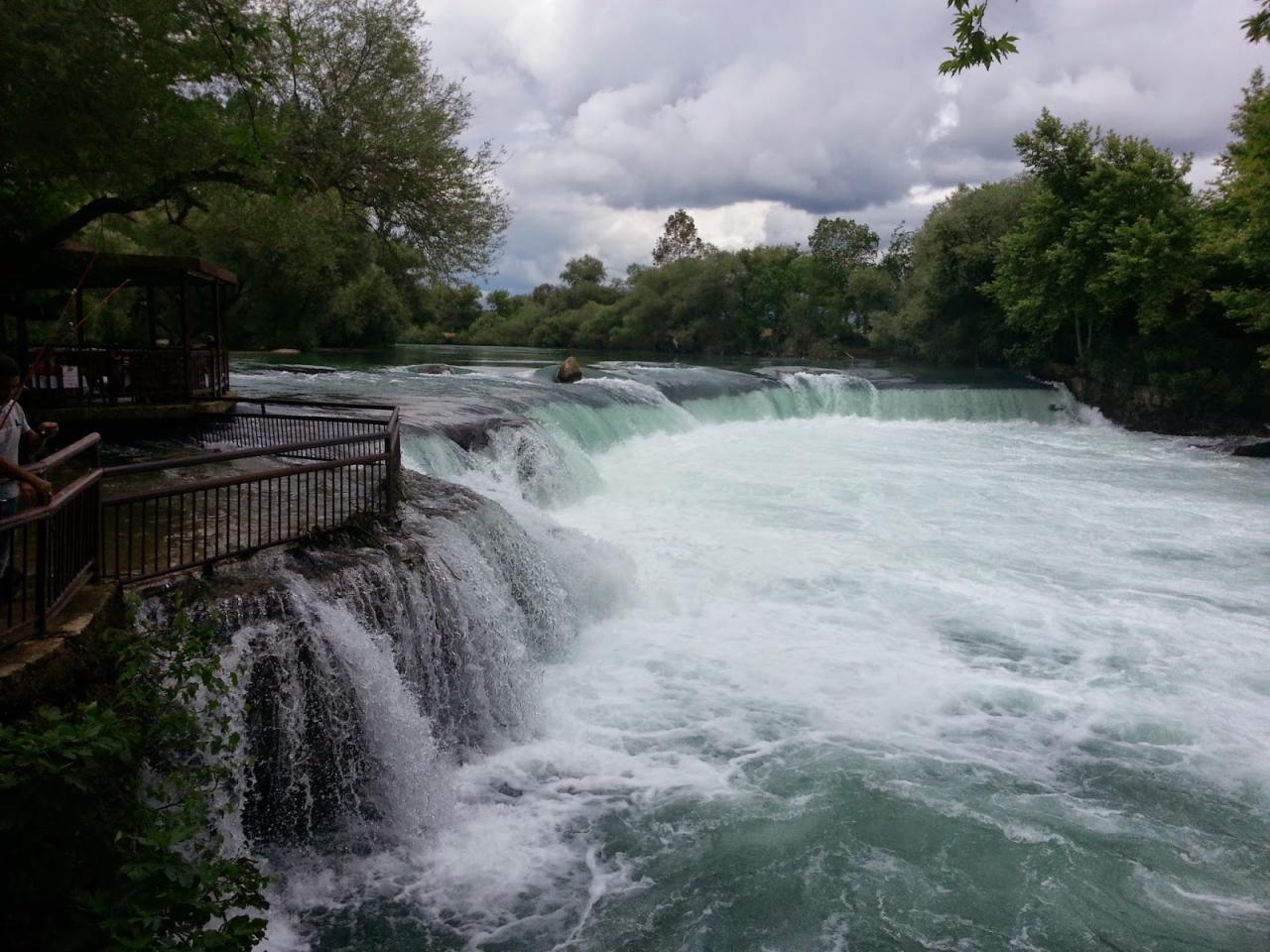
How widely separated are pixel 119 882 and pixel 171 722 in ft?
2.78

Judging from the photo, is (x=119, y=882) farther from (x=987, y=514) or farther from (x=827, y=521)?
(x=987, y=514)

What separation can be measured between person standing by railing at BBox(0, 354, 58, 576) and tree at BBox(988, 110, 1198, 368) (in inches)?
1149

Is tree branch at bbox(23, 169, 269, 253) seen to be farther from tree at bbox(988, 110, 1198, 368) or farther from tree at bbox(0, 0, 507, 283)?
tree at bbox(988, 110, 1198, 368)

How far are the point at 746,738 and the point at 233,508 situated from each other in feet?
16.8

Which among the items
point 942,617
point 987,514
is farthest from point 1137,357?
point 942,617

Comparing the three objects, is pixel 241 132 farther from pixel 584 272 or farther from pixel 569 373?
pixel 584 272

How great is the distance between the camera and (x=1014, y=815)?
6.25 meters

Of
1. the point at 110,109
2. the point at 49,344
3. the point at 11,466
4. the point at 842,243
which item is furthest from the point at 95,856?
the point at 842,243

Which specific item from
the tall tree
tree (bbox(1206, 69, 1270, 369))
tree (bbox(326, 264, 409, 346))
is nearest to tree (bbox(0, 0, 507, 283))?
tree (bbox(1206, 69, 1270, 369))

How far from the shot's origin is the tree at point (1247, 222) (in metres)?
21.4

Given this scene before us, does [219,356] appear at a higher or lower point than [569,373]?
higher

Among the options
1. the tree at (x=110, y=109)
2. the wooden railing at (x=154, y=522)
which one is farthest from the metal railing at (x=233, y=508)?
the tree at (x=110, y=109)

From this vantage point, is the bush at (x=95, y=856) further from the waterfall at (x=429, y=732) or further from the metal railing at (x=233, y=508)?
the metal railing at (x=233, y=508)

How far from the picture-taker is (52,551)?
14.9 ft
